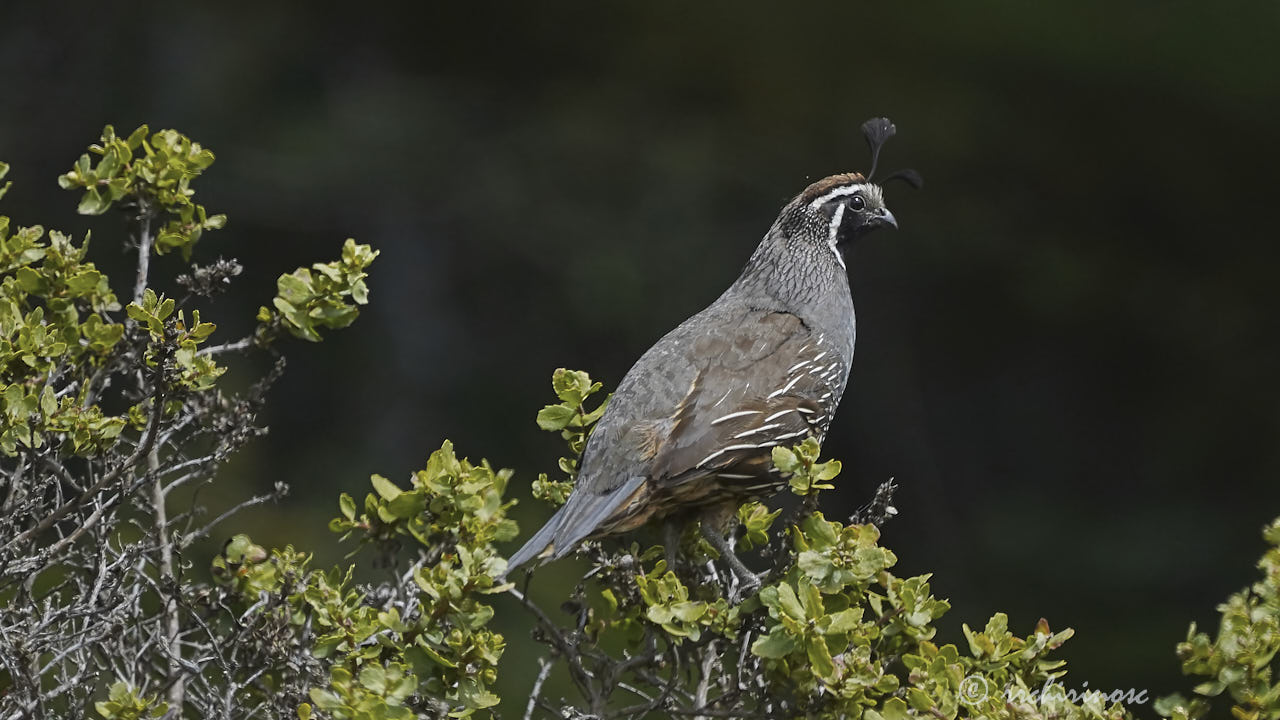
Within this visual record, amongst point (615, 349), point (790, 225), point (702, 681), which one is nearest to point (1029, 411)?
point (615, 349)

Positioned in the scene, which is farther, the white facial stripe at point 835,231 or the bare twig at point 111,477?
the white facial stripe at point 835,231

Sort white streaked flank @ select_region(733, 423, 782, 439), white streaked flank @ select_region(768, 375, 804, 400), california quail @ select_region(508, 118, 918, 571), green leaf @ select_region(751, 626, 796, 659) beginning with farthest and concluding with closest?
1. white streaked flank @ select_region(768, 375, 804, 400)
2. white streaked flank @ select_region(733, 423, 782, 439)
3. california quail @ select_region(508, 118, 918, 571)
4. green leaf @ select_region(751, 626, 796, 659)

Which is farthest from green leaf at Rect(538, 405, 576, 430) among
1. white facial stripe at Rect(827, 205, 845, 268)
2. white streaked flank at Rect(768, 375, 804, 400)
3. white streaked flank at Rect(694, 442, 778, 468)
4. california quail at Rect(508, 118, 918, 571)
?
white facial stripe at Rect(827, 205, 845, 268)

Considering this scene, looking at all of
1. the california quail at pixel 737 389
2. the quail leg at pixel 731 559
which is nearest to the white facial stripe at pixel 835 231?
the california quail at pixel 737 389

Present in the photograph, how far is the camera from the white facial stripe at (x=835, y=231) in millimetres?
3422

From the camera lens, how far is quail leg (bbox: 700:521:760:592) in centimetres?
247

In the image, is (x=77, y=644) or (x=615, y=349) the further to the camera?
(x=615, y=349)

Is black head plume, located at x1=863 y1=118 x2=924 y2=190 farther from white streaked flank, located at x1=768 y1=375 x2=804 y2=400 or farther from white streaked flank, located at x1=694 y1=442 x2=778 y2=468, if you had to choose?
white streaked flank, located at x1=694 y1=442 x2=778 y2=468

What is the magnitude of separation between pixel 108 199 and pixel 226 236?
14.4ft

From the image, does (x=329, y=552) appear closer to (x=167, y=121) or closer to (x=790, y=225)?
(x=167, y=121)

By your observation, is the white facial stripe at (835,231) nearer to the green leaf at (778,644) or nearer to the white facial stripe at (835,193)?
the white facial stripe at (835,193)

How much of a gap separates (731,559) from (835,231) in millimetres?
1124

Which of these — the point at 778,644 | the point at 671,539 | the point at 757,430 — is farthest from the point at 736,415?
the point at 778,644

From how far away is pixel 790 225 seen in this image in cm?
343
